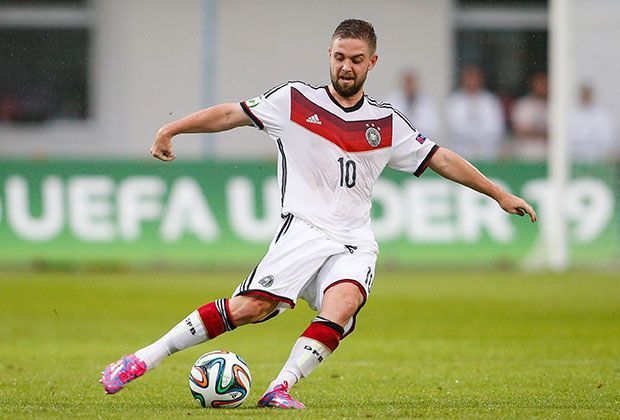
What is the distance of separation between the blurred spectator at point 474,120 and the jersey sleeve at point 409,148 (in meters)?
13.7

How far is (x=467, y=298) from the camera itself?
17141 mm

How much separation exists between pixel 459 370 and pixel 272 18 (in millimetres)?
15830

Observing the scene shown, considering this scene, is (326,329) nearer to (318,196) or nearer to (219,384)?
(219,384)

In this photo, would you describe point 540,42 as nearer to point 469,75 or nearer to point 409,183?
point 469,75

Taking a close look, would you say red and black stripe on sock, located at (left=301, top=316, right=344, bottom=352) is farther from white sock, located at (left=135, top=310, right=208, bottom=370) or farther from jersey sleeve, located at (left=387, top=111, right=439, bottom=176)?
jersey sleeve, located at (left=387, top=111, right=439, bottom=176)

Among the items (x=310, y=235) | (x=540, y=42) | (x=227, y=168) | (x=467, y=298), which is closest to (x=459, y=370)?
(x=310, y=235)

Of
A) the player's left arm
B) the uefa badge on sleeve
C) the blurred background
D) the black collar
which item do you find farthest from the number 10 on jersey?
the blurred background

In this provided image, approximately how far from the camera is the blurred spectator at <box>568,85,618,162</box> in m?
22.1

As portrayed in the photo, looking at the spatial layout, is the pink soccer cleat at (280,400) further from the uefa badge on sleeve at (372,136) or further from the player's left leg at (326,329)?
the uefa badge on sleeve at (372,136)

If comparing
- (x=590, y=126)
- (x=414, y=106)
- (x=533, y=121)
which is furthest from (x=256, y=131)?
(x=590, y=126)

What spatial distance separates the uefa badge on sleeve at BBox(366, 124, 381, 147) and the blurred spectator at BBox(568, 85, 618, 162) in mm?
13743

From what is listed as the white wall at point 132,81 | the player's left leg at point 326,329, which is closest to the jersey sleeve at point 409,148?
the player's left leg at point 326,329

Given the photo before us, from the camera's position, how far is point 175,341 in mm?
8281

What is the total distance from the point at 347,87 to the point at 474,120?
47.7 feet
